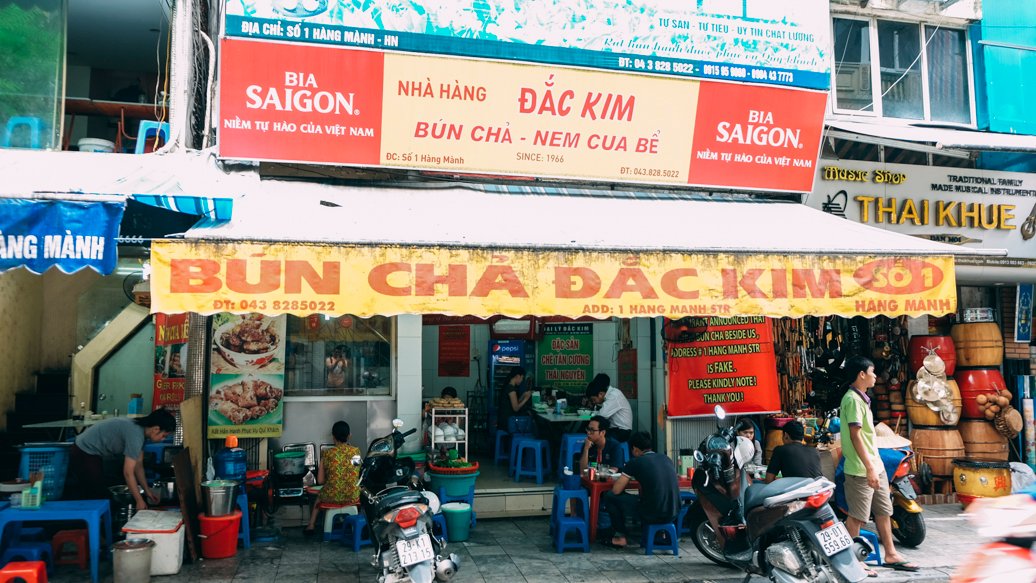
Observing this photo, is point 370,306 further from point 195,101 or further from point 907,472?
point 907,472

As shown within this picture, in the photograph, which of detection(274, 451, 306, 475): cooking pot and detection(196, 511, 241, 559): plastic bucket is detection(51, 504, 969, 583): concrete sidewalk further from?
detection(274, 451, 306, 475): cooking pot

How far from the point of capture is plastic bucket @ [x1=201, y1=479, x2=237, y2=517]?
714 centimetres

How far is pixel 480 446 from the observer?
43.9 ft

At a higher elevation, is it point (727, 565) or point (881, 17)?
point (881, 17)

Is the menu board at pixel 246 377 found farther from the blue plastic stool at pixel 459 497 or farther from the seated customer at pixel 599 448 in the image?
the seated customer at pixel 599 448

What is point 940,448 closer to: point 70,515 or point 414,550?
point 414,550

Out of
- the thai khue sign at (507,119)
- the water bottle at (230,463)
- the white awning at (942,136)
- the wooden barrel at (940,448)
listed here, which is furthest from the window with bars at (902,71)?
the water bottle at (230,463)

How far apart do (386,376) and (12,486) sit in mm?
4203

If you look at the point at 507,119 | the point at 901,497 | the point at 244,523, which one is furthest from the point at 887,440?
the point at 244,523

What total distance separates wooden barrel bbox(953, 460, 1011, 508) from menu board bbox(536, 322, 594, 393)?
6.03 metres

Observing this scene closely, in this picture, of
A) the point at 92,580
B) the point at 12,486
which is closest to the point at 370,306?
the point at 92,580

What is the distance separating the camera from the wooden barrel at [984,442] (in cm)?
987

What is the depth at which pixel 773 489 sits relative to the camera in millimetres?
6195

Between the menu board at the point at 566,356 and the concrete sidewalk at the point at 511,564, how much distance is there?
222 inches
